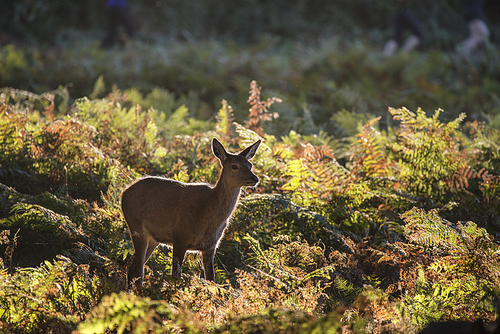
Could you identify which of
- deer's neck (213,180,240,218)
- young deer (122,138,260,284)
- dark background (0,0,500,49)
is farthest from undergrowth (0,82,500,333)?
dark background (0,0,500,49)

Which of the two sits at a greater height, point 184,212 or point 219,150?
point 219,150

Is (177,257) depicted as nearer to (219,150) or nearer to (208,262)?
(208,262)

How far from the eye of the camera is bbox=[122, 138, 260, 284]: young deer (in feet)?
13.0

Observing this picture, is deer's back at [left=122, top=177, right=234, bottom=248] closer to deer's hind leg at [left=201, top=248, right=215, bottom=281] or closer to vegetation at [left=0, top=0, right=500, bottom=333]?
deer's hind leg at [left=201, top=248, right=215, bottom=281]

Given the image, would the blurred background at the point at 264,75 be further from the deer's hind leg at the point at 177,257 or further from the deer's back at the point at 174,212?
the deer's hind leg at the point at 177,257

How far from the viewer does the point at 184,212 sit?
13.2 feet

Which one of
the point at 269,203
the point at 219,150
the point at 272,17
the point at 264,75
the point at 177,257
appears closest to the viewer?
the point at 177,257

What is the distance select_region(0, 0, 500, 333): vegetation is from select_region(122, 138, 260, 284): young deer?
0.27 metres

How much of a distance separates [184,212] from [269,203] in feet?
4.17

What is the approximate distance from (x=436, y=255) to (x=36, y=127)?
17.0ft

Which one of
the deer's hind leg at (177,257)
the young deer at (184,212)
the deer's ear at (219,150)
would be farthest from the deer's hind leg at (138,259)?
the deer's ear at (219,150)

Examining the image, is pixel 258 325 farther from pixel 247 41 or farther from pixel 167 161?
pixel 247 41

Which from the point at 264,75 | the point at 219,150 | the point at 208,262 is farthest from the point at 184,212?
the point at 264,75

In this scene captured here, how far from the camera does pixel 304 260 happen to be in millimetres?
4391
